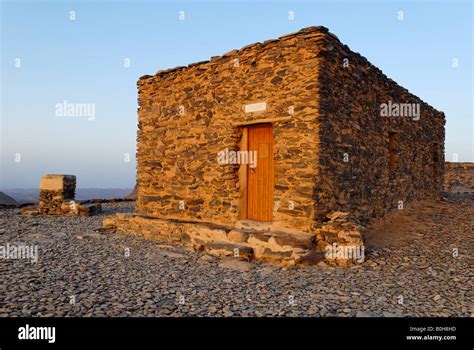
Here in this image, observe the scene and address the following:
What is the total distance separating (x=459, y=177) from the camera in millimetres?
21047

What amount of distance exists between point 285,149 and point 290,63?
5.76 feet

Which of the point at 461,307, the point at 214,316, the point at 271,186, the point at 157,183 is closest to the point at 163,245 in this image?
the point at 157,183

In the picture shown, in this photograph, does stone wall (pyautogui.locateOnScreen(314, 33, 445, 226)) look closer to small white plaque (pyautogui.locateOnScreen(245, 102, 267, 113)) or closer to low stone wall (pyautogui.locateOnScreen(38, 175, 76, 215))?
small white plaque (pyautogui.locateOnScreen(245, 102, 267, 113))

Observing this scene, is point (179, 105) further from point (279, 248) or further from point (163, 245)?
point (279, 248)

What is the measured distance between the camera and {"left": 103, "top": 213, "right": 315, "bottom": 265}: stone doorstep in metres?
6.00

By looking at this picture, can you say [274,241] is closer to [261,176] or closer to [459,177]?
[261,176]

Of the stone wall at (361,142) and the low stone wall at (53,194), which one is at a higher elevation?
the stone wall at (361,142)

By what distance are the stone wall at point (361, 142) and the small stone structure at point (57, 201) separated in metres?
9.33

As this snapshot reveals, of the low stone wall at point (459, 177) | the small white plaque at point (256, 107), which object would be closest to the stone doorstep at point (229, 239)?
the small white plaque at point (256, 107)

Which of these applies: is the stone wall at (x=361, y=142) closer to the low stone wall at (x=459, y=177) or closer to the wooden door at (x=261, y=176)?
the wooden door at (x=261, y=176)

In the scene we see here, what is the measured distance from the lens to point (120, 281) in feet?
16.0

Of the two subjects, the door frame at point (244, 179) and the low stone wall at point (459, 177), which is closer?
the door frame at point (244, 179)

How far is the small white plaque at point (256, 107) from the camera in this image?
704 centimetres

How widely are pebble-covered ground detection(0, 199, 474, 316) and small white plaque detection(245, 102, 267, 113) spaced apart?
3235 mm
